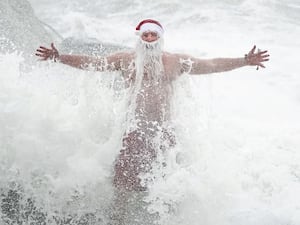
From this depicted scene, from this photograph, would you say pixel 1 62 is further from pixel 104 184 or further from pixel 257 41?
pixel 257 41

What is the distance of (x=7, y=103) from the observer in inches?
191

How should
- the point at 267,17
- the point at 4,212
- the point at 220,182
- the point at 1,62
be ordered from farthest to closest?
the point at 267,17
the point at 1,62
the point at 220,182
the point at 4,212

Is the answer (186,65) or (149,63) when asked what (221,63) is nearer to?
(186,65)

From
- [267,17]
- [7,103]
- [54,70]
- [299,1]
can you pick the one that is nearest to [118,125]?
[7,103]

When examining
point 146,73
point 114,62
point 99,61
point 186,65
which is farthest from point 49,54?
point 186,65

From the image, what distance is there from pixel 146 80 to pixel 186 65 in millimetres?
445

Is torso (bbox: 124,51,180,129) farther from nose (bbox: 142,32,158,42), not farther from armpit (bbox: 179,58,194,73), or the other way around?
nose (bbox: 142,32,158,42)

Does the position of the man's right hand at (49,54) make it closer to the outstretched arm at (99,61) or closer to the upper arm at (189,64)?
the outstretched arm at (99,61)

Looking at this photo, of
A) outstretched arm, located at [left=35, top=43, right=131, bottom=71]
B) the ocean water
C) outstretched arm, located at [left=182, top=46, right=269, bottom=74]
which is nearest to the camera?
the ocean water

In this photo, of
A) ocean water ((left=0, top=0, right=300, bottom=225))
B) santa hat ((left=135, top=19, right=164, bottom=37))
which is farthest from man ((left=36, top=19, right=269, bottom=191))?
ocean water ((left=0, top=0, right=300, bottom=225))

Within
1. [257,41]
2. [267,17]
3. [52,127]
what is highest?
[267,17]

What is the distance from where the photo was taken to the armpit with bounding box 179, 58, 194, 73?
4.82 metres

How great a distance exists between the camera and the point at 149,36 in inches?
187

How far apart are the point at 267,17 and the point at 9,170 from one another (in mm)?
11142
